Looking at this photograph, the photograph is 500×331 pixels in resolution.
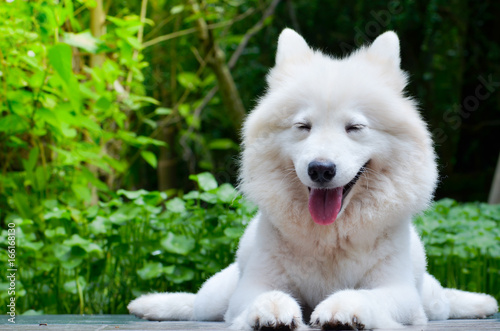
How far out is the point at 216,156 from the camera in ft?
44.1

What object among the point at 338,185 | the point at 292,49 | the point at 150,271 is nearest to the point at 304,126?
the point at 338,185

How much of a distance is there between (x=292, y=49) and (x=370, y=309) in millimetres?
1472

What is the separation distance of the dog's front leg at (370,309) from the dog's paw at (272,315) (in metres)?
0.08

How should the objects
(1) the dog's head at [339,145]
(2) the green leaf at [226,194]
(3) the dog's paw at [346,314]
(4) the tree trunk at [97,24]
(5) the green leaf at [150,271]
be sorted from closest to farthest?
(3) the dog's paw at [346,314], (1) the dog's head at [339,145], (5) the green leaf at [150,271], (2) the green leaf at [226,194], (4) the tree trunk at [97,24]

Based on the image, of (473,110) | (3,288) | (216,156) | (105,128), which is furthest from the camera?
(216,156)

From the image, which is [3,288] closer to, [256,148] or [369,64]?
[256,148]

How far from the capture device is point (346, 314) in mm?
2316

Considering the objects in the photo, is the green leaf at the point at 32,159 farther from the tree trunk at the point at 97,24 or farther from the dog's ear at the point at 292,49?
the dog's ear at the point at 292,49

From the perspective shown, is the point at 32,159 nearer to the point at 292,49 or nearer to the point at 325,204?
the point at 292,49

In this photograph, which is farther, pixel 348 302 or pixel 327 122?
pixel 327 122

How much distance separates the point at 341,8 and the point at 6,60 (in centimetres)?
843

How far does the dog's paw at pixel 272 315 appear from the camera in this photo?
2.35 m

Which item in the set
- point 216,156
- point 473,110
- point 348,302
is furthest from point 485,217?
point 216,156

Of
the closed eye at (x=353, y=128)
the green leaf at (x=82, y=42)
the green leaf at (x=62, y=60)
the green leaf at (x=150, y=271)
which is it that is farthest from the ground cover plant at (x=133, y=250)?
the closed eye at (x=353, y=128)
